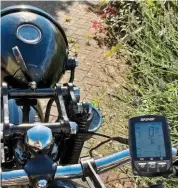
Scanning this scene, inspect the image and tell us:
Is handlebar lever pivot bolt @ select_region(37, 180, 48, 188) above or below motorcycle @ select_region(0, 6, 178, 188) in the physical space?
below

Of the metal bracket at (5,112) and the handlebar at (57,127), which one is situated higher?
the metal bracket at (5,112)

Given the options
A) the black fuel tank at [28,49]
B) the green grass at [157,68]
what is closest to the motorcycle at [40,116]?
the black fuel tank at [28,49]

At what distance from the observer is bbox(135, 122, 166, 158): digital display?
3.95 feet

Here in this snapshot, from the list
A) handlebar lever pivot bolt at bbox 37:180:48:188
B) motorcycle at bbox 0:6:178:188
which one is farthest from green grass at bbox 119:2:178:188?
handlebar lever pivot bolt at bbox 37:180:48:188

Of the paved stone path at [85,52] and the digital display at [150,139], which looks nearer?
the digital display at [150,139]

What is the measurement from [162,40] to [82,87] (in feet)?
2.51

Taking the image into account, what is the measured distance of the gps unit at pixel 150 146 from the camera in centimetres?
118

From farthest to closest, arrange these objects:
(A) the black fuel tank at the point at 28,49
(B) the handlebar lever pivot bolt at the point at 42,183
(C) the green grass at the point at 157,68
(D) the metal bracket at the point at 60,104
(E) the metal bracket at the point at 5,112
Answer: (C) the green grass at the point at 157,68
(A) the black fuel tank at the point at 28,49
(D) the metal bracket at the point at 60,104
(E) the metal bracket at the point at 5,112
(B) the handlebar lever pivot bolt at the point at 42,183

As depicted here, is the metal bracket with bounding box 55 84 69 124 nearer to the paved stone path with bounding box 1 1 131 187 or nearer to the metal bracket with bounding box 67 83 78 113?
the metal bracket with bounding box 67 83 78 113

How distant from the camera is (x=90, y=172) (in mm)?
1198

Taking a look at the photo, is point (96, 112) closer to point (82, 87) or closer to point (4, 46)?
point (4, 46)

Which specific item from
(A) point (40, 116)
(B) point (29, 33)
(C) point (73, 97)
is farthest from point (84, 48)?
(C) point (73, 97)

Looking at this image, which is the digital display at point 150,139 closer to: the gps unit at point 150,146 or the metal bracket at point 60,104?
the gps unit at point 150,146

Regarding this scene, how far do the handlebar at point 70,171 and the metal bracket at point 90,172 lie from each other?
0.01 metres
